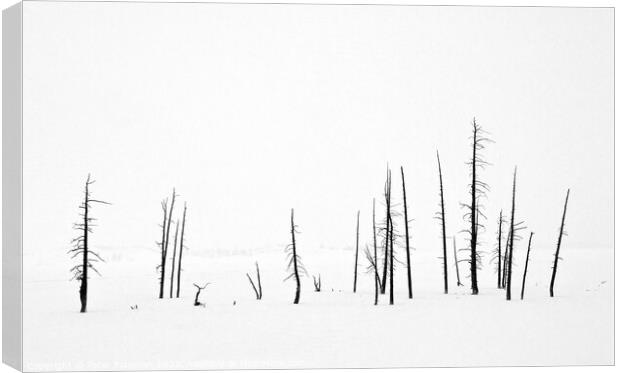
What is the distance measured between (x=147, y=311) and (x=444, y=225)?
1221 centimetres

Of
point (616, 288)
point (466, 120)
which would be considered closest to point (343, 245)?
point (466, 120)

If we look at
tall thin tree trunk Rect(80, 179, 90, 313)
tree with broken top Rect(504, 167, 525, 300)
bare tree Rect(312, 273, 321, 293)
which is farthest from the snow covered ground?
bare tree Rect(312, 273, 321, 293)

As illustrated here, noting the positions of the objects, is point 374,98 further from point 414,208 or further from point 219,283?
point 219,283

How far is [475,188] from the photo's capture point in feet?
97.8

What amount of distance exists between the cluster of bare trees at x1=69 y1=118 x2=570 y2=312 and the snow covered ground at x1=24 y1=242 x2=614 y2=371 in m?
0.58

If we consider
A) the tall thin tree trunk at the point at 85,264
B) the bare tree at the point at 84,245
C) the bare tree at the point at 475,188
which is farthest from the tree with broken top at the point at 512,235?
the tall thin tree trunk at the point at 85,264

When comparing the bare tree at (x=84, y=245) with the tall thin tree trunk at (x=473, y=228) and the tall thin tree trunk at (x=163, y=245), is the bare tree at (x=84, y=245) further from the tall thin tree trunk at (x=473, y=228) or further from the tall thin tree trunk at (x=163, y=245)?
the tall thin tree trunk at (x=473, y=228)

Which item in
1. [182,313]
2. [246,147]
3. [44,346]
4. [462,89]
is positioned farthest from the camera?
[246,147]

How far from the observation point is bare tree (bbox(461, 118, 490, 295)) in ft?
91.5

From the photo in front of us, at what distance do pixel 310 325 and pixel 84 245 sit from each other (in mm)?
8250

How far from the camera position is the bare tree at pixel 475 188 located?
27.9m

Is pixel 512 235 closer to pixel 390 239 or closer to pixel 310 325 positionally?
pixel 390 239

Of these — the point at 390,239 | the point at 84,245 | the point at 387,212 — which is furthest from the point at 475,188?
the point at 84,245

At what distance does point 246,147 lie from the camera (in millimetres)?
31500
